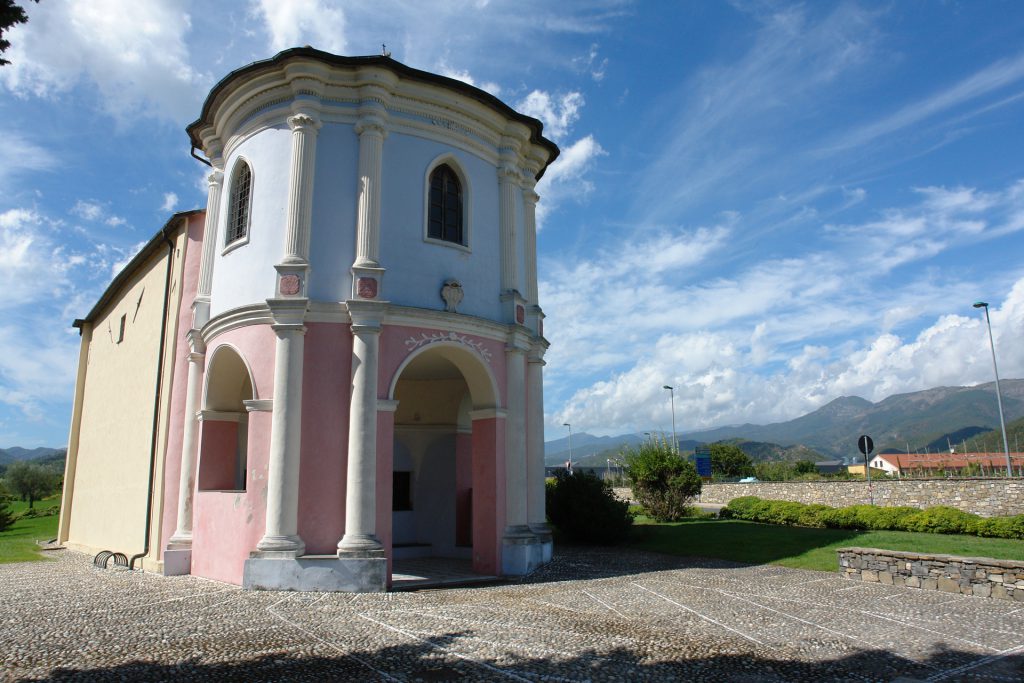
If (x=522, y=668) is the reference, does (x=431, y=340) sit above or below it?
above

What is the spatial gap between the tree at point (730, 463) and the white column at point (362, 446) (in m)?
78.4

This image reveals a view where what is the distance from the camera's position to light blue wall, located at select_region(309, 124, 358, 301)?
13.3 m

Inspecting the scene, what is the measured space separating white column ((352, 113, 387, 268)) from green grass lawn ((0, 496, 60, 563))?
1387cm

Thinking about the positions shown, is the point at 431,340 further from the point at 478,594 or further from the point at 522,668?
the point at 522,668

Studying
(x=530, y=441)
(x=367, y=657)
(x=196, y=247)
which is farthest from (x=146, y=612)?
(x=196, y=247)

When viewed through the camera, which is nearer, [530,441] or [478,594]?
[478,594]

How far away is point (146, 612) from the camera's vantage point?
9.77 metres

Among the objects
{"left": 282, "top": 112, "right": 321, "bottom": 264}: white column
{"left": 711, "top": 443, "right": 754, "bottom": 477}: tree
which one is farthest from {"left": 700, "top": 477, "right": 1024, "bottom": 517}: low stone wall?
{"left": 711, "top": 443, "right": 754, "bottom": 477}: tree

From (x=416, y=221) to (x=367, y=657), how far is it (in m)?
8.93

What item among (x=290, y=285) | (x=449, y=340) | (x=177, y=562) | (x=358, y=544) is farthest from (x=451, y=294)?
(x=177, y=562)

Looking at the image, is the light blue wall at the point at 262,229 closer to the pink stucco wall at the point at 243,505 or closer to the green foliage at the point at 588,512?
the pink stucco wall at the point at 243,505

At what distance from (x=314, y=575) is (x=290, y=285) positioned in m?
5.25

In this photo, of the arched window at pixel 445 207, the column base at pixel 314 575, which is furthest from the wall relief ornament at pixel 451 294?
the column base at pixel 314 575

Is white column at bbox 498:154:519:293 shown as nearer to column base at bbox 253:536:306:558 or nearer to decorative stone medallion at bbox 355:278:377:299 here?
decorative stone medallion at bbox 355:278:377:299
